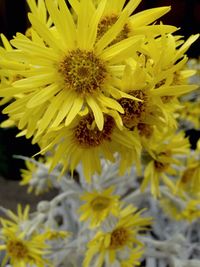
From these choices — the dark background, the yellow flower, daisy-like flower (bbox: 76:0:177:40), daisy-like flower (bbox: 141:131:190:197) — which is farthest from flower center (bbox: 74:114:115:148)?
the dark background

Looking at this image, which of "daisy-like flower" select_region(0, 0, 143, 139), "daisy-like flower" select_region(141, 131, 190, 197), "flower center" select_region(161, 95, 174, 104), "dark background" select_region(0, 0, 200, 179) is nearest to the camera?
"daisy-like flower" select_region(0, 0, 143, 139)

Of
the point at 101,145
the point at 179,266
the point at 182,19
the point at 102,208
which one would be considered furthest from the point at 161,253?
the point at 182,19

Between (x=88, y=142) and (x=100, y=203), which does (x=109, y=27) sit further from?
(x=100, y=203)

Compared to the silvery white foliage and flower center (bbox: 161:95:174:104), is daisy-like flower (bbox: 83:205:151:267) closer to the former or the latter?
the silvery white foliage

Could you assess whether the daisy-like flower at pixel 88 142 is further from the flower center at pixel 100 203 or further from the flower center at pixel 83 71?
the flower center at pixel 100 203

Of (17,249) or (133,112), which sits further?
(17,249)

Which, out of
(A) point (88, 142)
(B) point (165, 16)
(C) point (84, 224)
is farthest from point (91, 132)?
(B) point (165, 16)
